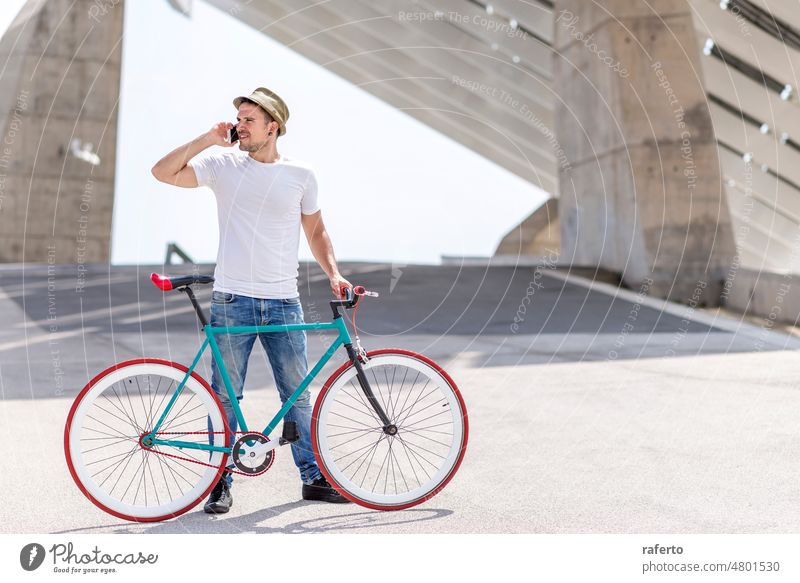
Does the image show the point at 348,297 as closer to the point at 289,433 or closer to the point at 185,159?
the point at 289,433

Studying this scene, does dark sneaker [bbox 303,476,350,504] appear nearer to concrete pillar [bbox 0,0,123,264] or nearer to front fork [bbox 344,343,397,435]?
front fork [bbox 344,343,397,435]

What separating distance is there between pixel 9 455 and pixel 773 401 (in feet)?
17.3

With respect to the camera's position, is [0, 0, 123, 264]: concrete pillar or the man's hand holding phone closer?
the man's hand holding phone

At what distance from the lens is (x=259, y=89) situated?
4.52 meters

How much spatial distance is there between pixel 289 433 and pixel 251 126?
54.6 inches

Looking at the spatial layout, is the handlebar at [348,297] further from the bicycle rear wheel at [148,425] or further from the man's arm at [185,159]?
the man's arm at [185,159]

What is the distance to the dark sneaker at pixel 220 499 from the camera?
4605 mm

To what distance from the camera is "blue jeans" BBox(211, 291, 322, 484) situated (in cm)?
462

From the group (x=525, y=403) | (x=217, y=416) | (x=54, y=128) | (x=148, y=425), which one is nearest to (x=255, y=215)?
(x=217, y=416)

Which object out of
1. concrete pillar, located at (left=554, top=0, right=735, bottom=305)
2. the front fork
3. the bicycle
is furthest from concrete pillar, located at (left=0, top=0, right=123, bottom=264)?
the front fork

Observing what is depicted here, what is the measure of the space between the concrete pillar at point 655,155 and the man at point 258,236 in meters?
12.0

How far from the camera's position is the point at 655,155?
1631 centimetres
